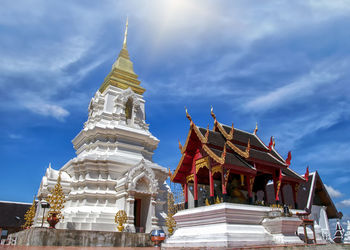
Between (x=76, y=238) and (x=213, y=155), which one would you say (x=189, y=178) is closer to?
(x=213, y=155)

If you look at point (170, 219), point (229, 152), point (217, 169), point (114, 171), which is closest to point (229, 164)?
point (217, 169)

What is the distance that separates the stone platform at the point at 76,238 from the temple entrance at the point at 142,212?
3018 millimetres

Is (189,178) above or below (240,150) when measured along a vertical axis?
below

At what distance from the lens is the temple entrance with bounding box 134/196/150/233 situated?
1775cm

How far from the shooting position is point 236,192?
40.3 feet

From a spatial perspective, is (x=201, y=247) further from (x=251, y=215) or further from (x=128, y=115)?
(x=128, y=115)

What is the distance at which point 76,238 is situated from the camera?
1302 cm

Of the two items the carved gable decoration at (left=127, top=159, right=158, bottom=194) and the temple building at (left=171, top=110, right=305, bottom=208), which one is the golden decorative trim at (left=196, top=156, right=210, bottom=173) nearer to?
the temple building at (left=171, top=110, right=305, bottom=208)

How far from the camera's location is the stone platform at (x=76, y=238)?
12.1m

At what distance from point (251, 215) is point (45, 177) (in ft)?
55.1

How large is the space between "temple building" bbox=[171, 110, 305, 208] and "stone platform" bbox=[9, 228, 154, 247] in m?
4.49

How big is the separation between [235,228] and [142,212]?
10.4 m

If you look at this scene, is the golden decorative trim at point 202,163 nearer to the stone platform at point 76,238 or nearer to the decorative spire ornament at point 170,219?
the decorative spire ornament at point 170,219

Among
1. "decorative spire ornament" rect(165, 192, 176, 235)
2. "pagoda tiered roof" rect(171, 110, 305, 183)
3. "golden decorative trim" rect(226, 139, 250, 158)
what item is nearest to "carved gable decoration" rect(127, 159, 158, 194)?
"decorative spire ornament" rect(165, 192, 176, 235)
